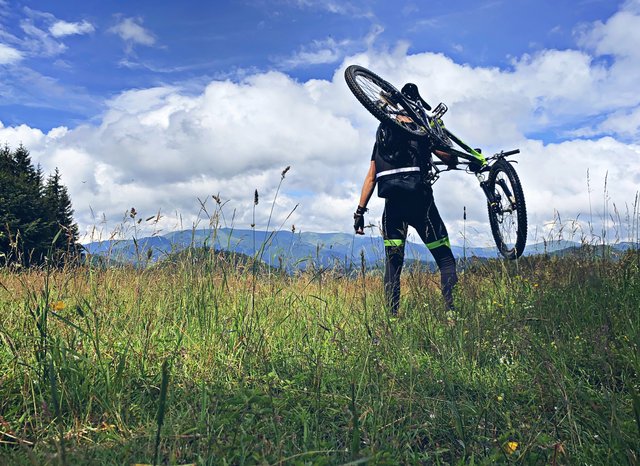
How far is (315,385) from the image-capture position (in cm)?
243

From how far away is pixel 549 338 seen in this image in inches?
128

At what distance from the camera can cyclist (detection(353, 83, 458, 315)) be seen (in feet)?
16.3

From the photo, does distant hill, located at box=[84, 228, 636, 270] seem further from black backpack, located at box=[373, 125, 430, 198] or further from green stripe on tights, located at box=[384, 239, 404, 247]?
black backpack, located at box=[373, 125, 430, 198]

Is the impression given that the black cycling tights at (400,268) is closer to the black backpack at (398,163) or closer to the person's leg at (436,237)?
the person's leg at (436,237)

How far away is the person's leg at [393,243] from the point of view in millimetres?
5016

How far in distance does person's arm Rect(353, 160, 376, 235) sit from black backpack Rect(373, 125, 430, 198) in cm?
23

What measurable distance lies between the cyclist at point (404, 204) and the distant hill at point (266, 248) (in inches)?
7.6

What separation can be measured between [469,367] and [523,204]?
2.98m

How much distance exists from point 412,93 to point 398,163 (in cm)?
135

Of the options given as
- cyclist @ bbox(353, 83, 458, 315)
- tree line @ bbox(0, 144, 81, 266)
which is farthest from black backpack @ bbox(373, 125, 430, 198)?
tree line @ bbox(0, 144, 81, 266)

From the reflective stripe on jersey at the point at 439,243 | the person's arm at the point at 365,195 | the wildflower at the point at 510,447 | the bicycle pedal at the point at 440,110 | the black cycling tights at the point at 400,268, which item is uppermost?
the bicycle pedal at the point at 440,110

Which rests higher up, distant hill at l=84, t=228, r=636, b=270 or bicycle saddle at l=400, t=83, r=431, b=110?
bicycle saddle at l=400, t=83, r=431, b=110

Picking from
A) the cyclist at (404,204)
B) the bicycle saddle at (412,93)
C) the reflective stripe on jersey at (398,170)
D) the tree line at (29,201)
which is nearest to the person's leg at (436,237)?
the cyclist at (404,204)

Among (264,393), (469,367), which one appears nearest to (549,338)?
(469,367)
